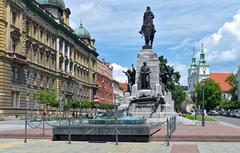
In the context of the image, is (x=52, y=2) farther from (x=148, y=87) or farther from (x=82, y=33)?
(x=148, y=87)

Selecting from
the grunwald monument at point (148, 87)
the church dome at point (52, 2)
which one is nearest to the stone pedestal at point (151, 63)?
the grunwald monument at point (148, 87)

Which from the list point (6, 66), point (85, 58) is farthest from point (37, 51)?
point (85, 58)

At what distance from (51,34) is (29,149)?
7391 cm

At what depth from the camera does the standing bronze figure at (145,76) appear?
4053 centimetres

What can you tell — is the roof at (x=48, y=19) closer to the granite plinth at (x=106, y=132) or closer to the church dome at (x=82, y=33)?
the church dome at (x=82, y=33)

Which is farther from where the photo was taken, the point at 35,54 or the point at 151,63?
the point at 35,54

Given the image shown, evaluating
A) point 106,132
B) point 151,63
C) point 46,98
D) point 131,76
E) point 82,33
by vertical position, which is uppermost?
point 82,33

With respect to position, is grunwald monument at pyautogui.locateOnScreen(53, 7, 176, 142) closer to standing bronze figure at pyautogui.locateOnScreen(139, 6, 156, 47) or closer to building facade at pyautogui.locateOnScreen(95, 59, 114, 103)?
standing bronze figure at pyautogui.locateOnScreen(139, 6, 156, 47)

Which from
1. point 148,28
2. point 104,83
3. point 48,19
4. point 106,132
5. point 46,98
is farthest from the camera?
point 104,83

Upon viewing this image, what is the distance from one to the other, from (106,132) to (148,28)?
23.3m

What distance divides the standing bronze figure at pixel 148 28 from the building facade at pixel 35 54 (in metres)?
25.4

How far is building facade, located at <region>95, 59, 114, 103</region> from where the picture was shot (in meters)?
154

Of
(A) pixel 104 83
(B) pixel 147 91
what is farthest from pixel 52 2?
(A) pixel 104 83

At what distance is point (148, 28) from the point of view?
1705 inches
